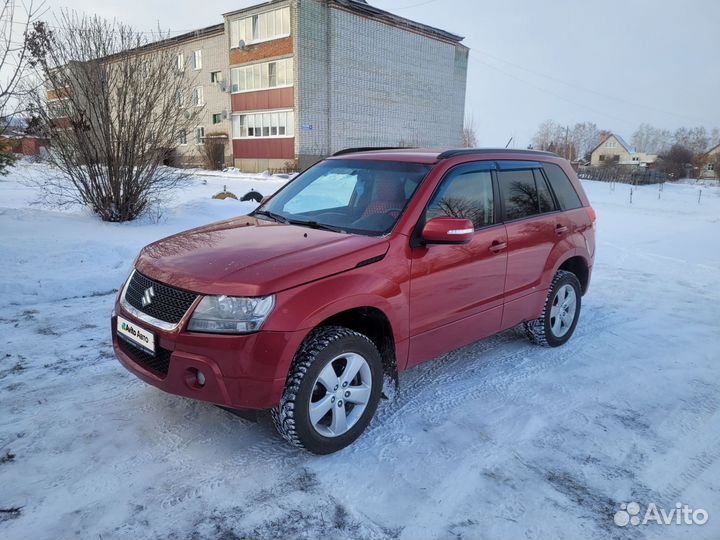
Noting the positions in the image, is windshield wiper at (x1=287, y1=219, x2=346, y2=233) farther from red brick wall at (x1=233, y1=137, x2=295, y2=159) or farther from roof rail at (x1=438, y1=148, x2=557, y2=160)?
red brick wall at (x1=233, y1=137, x2=295, y2=159)

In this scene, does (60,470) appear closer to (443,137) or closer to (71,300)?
(71,300)

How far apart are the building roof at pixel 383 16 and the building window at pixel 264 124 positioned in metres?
6.55

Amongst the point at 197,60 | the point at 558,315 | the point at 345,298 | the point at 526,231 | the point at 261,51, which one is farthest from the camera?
the point at 197,60

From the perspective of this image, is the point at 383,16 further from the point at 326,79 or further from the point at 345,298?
the point at 345,298

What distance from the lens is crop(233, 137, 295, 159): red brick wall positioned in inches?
1292

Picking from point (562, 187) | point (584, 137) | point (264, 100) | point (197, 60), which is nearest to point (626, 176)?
point (264, 100)

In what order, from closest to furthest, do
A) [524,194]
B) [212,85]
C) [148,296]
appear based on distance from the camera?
[148,296]
[524,194]
[212,85]

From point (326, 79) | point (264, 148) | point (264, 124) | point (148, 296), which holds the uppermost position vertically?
point (326, 79)

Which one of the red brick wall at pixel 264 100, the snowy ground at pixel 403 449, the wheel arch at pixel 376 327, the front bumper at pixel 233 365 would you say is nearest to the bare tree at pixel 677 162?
the red brick wall at pixel 264 100

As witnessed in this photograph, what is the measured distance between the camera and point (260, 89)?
111 feet

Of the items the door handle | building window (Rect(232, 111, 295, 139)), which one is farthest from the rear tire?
building window (Rect(232, 111, 295, 139))

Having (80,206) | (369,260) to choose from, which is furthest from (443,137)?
(369,260)

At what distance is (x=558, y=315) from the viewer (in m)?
4.88

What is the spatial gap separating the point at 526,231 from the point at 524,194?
1.18 feet
